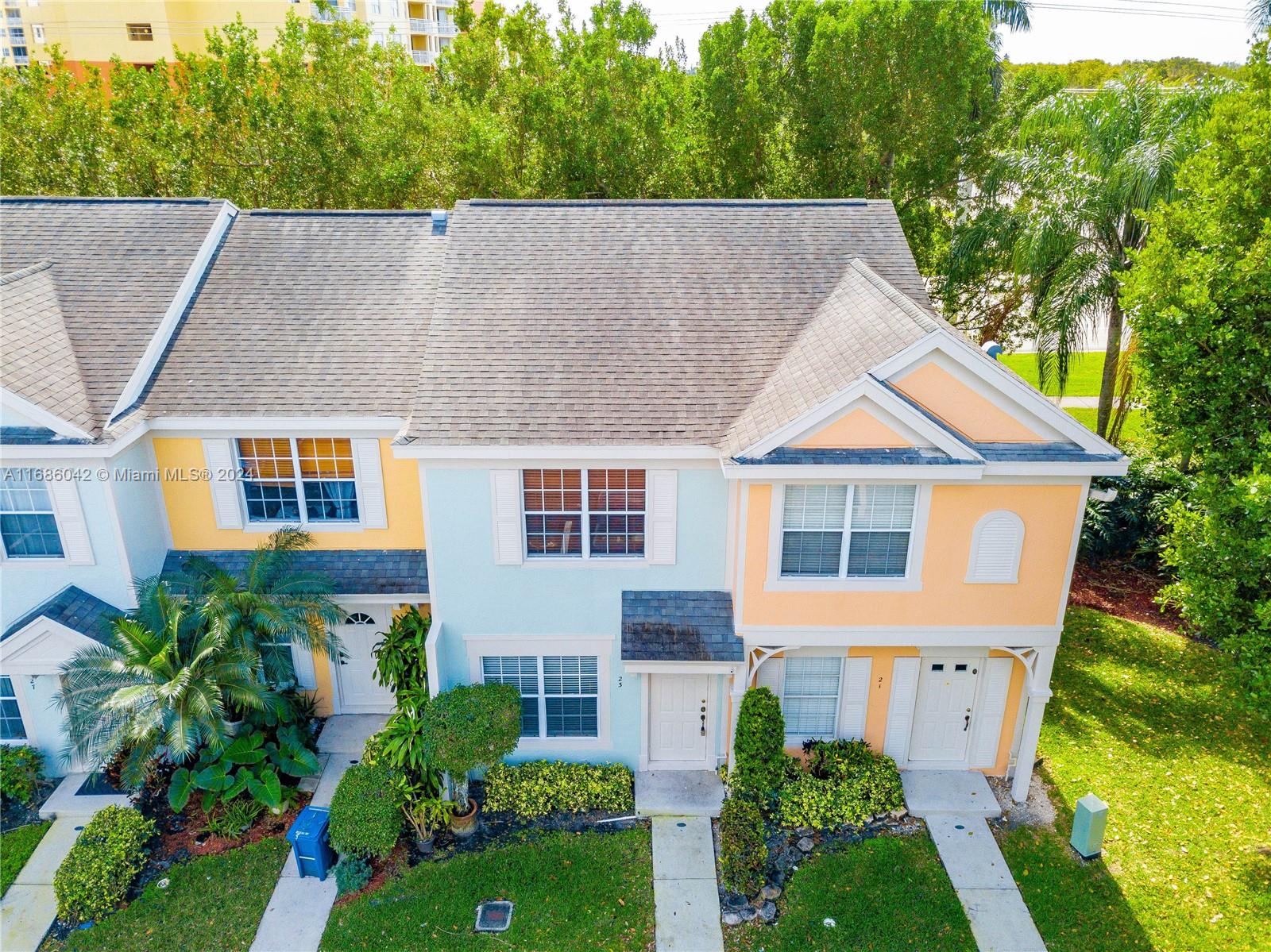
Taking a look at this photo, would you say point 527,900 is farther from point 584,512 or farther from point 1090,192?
point 1090,192

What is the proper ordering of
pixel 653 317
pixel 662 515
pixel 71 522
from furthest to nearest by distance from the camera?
pixel 653 317 < pixel 71 522 < pixel 662 515

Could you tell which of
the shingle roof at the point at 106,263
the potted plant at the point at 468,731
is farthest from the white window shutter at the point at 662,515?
the shingle roof at the point at 106,263

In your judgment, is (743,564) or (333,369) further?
(333,369)

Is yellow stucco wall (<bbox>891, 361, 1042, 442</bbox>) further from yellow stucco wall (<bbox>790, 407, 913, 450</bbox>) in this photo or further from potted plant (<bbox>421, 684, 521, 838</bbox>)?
potted plant (<bbox>421, 684, 521, 838</bbox>)

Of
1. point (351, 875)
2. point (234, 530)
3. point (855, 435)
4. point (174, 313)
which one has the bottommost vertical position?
point (351, 875)

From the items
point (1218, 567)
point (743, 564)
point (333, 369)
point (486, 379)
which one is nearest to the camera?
point (1218, 567)

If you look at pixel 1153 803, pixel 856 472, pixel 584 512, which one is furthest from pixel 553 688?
pixel 1153 803

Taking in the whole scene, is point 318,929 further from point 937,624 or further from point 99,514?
point 937,624

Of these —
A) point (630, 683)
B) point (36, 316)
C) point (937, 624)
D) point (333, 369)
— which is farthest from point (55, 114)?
point (937, 624)
